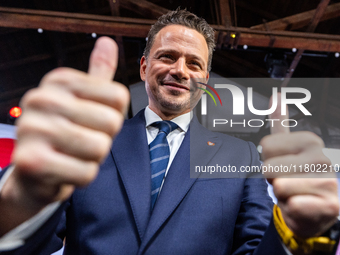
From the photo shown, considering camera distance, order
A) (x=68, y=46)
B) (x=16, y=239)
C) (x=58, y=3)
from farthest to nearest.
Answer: (x=68, y=46), (x=58, y=3), (x=16, y=239)

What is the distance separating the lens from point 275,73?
3.47 m

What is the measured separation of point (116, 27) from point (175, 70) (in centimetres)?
208

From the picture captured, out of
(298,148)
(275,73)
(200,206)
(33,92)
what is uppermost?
(275,73)

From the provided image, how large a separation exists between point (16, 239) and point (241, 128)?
6.55 meters

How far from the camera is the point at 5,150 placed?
8.20 feet

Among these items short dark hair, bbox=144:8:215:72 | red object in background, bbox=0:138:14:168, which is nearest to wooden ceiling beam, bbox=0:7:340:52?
short dark hair, bbox=144:8:215:72

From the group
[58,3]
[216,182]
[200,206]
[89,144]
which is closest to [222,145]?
[216,182]

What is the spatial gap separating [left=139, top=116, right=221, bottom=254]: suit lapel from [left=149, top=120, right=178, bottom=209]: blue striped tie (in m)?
0.05

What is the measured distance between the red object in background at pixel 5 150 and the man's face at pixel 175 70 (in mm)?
1896

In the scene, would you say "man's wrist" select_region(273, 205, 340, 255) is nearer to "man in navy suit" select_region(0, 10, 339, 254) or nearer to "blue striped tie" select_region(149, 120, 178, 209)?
"man in navy suit" select_region(0, 10, 339, 254)

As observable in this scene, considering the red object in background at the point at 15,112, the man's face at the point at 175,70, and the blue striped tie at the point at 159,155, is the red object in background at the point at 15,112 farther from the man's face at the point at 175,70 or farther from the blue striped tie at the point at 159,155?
the blue striped tie at the point at 159,155

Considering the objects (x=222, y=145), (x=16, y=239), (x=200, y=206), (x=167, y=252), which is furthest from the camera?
(x=222, y=145)

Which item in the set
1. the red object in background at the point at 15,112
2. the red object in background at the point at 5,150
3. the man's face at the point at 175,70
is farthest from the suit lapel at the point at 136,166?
the red object in background at the point at 15,112

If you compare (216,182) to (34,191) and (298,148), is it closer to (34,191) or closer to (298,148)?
(298,148)
